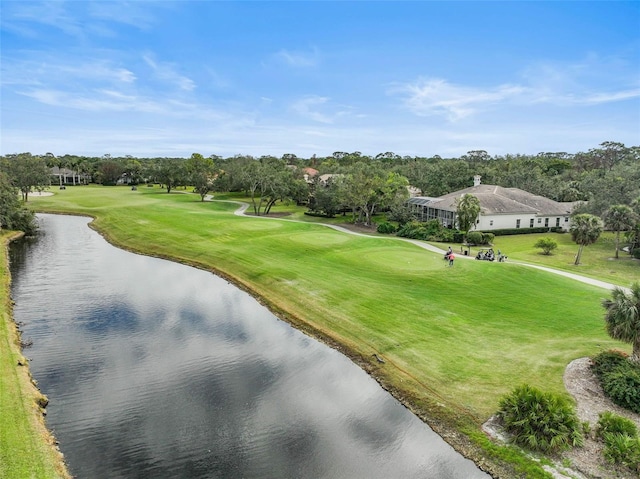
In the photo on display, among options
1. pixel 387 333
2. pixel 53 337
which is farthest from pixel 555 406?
pixel 53 337

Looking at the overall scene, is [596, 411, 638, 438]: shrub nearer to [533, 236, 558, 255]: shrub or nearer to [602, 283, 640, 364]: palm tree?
[602, 283, 640, 364]: palm tree

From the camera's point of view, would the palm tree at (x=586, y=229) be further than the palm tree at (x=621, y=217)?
No

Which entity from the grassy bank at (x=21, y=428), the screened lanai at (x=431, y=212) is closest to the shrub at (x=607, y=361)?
the grassy bank at (x=21, y=428)

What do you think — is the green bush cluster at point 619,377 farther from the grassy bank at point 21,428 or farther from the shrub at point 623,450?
the grassy bank at point 21,428

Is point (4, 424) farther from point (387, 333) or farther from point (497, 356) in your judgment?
→ point (497, 356)

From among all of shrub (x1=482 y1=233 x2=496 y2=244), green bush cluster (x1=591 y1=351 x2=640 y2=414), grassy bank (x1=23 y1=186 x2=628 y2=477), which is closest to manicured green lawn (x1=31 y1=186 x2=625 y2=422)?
grassy bank (x1=23 y1=186 x2=628 y2=477)
